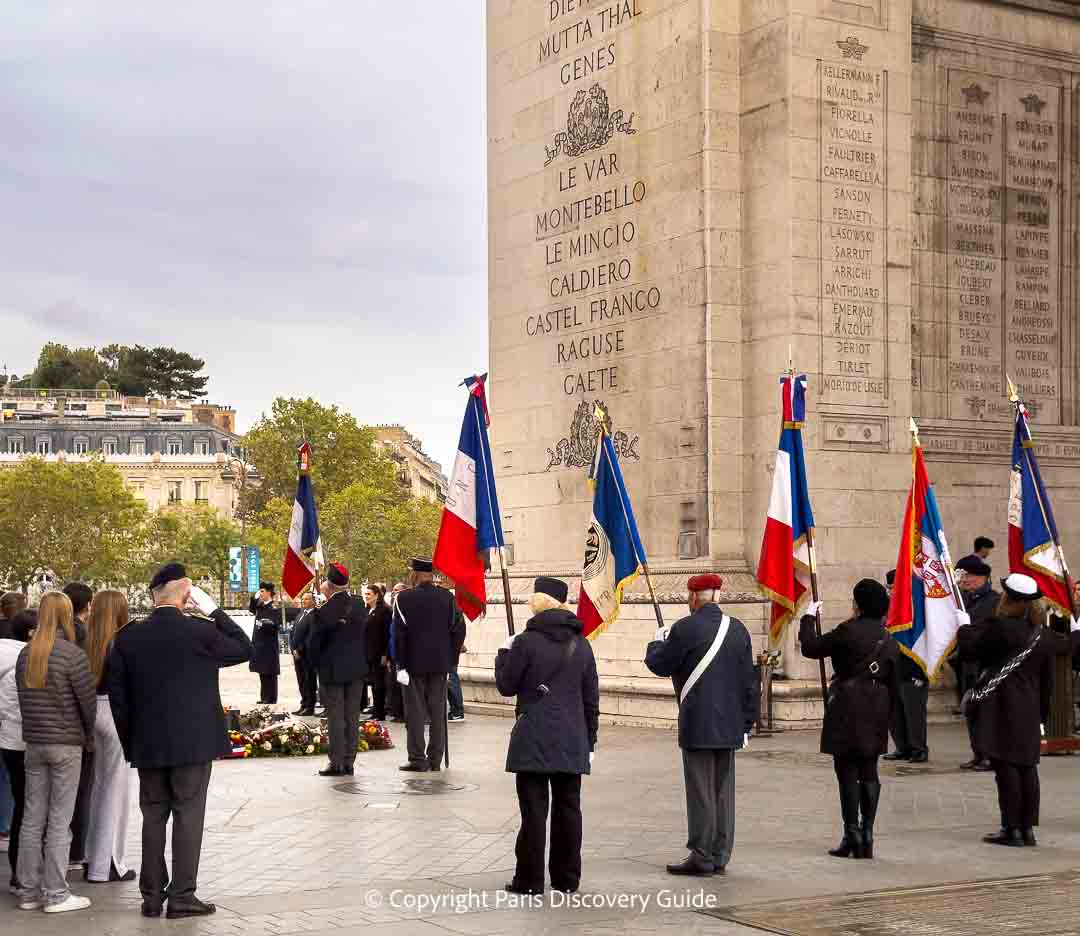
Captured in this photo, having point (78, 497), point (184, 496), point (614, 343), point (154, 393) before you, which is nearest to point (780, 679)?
point (614, 343)

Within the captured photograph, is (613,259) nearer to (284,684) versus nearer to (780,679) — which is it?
(780,679)

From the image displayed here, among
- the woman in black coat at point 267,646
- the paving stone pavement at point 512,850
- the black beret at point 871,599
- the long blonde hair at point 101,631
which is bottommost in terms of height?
the paving stone pavement at point 512,850

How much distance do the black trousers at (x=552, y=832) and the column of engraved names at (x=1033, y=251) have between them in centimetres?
1502

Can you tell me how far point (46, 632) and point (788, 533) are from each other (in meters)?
6.87

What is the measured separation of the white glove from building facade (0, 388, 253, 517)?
135760 millimetres

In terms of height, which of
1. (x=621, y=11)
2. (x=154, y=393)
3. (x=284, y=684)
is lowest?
(x=284, y=684)

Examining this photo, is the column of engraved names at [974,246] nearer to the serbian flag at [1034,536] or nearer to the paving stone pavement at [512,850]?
the serbian flag at [1034,536]

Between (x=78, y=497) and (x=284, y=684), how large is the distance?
232 feet

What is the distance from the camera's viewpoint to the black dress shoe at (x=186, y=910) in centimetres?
1016

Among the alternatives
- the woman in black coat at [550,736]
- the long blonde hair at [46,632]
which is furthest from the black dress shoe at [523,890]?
the long blonde hair at [46,632]

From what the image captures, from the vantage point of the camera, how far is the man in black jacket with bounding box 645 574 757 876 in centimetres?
1152

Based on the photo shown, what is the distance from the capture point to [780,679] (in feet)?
69.2

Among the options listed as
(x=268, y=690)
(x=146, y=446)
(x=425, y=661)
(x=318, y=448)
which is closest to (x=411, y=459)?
(x=146, y=446)

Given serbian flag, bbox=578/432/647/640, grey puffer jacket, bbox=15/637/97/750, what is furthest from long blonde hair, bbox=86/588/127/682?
serbian flag, bbox=578/432/647/640
